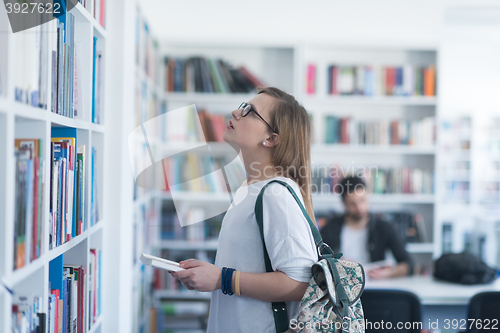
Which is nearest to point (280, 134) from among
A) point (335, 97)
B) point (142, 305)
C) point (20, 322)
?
point (20, 322)

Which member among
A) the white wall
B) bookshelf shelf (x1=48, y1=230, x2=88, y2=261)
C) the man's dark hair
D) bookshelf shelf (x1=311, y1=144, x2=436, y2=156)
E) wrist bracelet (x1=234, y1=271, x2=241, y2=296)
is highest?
the white wall

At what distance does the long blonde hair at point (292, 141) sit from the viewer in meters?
1.21

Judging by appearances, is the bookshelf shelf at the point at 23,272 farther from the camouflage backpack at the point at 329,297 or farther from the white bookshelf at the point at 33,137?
the camouflage backpack at the point at 329,297

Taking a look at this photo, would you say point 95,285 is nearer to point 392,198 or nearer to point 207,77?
point 207,77

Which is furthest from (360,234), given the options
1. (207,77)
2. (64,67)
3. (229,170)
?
(64,67)

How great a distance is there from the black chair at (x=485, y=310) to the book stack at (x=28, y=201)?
166 cm

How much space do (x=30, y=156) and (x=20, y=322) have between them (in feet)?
1.20

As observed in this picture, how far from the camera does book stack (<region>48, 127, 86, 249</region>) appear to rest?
3.54ft

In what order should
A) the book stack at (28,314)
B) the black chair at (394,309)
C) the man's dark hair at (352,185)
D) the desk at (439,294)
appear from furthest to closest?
the man's dark hair at (352,185) → the desk at (439,294) → the black chair at (394,309) → the book stack at (28,314)

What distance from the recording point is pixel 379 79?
334 cm

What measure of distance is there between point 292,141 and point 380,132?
7.63 feet

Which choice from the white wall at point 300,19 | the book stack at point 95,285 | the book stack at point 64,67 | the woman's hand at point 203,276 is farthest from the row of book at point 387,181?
the book stack at point 64,67

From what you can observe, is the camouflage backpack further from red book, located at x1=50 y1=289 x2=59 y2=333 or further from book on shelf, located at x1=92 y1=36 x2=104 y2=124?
book on shelf, located at x1=92 y1=36 x2=104 y2=124

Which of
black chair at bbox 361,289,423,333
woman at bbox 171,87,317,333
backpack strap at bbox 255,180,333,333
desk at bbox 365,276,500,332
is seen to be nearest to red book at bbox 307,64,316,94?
desk at bbox 365,276,500,332
